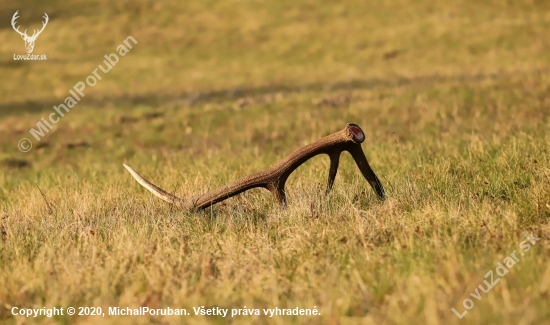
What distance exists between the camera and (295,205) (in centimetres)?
547

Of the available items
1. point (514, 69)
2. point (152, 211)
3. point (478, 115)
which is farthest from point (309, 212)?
point (514, 69)

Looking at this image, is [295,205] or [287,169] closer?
[295,205]

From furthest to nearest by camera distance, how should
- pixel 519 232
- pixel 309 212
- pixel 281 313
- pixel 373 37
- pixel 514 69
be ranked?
pixel 373 37, pixel 514 69, pixel 309 212, pixel 519 232, pixel 281 313

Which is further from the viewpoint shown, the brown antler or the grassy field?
the brown antler

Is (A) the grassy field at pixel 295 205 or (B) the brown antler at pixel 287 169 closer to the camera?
(A) the grassy field at pixel 295 205

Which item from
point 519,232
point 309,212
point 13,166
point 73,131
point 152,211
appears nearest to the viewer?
point 519,232

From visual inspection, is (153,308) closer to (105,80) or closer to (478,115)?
(478,115)

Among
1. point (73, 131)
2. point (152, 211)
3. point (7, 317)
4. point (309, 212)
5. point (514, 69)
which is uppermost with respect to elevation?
point (514, 69)

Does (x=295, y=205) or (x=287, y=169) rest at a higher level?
(x=287, y=169)

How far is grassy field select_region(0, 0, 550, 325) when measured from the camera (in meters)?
3.84

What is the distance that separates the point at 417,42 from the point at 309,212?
2422 centimetres

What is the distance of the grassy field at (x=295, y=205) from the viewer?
→ 384 cm

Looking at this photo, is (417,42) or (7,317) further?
(417,42)

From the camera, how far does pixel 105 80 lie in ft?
90.4
